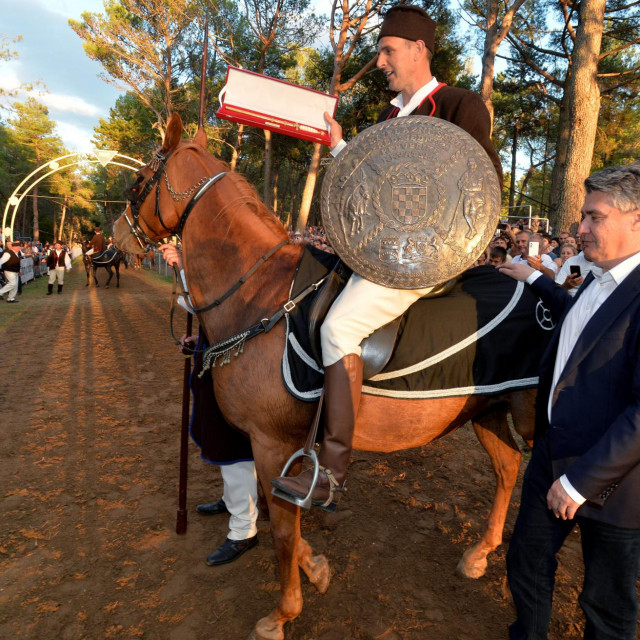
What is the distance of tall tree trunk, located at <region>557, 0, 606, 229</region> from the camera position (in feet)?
30.2

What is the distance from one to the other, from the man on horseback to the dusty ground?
1088 mm

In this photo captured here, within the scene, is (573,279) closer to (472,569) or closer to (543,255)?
(472,569)

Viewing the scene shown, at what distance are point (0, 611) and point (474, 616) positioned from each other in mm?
2730

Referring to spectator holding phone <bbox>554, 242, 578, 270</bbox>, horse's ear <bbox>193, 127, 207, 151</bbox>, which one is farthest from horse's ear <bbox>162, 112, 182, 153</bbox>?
spectator holding phone <bbox>554, 242, 578, 270</bbox>

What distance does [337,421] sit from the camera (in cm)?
207

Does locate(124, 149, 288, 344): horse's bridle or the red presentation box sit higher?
the red presentation box

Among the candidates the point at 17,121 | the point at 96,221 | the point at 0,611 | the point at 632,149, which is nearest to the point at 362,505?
the point at 0,611

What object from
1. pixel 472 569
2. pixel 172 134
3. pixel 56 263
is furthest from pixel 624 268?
pixel 56 263

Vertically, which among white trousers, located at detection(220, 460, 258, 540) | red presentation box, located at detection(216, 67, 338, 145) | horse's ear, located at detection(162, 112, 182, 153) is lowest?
white trousers, located at detection(220, 460, 258, 540)

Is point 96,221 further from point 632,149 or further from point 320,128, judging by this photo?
point 320,128

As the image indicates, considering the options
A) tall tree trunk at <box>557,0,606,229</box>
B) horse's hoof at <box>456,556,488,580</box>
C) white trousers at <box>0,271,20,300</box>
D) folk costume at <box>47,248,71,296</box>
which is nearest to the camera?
horse's hoof at <box>456,556,488,580</box>

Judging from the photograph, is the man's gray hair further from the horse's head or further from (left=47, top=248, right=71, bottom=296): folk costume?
(left=47, top=248, right=71, bottom=296): folk costume

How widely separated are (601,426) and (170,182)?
254cm

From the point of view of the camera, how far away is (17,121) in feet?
142
